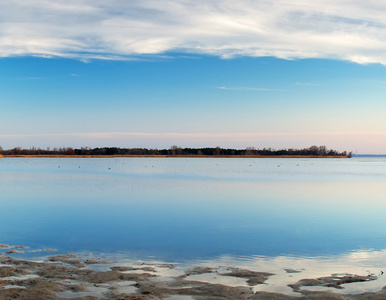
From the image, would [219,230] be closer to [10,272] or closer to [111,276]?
[111,276]

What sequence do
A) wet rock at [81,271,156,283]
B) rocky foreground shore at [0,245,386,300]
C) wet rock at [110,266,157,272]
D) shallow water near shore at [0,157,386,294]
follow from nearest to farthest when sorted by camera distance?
rocky foreground shore at [0,245,386,300] < wet rock at [81,271,156,283] < wet rock at [110,266,157,272] < shallow water near shore at [0,157,386,294]

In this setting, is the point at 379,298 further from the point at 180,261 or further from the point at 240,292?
the point at 180,261

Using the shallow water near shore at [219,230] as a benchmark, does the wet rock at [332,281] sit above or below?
above

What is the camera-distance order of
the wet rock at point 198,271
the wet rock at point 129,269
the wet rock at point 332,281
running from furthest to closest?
the wet rock at point 129,269
the wet rock at point 198,271
the wet rock at point 332,281

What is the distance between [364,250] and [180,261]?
14.0 feet

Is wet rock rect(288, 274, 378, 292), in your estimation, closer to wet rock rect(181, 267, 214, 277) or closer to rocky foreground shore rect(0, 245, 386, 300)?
rocky foreground shore rect(0, 245, 386, 300)

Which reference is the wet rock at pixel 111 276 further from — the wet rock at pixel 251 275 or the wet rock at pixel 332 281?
the wet rock at pixel 332 281

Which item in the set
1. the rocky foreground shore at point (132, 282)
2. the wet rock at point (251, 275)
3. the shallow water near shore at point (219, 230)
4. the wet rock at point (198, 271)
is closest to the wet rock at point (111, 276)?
the rocky foreground shore at point (132, 282)

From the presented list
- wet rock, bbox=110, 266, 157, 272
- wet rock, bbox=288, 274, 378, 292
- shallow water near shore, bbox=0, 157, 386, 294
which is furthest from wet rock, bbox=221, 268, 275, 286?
wet rock, bbox=110, 266, 157, 272

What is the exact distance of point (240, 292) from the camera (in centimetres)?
590

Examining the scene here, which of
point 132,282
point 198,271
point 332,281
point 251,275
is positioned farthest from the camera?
point 198,271

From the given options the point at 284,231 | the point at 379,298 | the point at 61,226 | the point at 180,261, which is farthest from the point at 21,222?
the point at 379,298

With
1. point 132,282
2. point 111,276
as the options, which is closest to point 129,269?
point 111,276

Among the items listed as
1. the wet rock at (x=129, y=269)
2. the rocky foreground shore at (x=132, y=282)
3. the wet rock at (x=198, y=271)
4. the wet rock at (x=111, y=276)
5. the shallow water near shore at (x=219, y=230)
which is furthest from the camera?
the shallow water near shore at (x=219, y=230)
